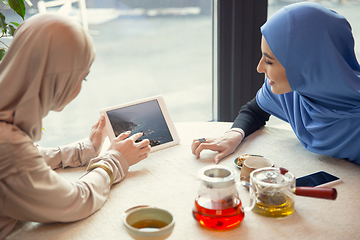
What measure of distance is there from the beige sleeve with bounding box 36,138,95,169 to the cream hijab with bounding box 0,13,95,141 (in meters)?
0.37

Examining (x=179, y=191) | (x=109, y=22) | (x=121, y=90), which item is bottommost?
(x=121, y=90)

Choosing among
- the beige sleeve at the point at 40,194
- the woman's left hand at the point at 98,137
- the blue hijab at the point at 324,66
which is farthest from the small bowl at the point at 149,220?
the blue hijab at the point at 324,66

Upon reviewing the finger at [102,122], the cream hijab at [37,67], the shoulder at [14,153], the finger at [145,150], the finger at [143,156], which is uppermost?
the cream hijab at [37,67]

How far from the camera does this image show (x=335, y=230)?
2.87 feet

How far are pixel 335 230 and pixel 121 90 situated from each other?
5.71 feet

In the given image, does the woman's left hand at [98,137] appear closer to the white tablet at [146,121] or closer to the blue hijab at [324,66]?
the white tablet at [146,121]

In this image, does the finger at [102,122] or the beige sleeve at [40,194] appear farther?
the finger at [102,122]

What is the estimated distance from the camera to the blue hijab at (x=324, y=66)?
1154 millimetres

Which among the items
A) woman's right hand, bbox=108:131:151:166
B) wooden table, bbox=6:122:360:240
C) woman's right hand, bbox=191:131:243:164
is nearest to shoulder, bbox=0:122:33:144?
wooden table, bbox=6:122:360:240

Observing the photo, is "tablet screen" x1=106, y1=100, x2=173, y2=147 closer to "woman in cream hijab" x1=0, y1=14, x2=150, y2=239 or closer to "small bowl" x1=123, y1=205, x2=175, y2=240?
"woman in cream hijab" x1=0, y1=14, x2=150, y2=239

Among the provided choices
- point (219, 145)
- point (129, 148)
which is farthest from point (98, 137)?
point (219, 145)

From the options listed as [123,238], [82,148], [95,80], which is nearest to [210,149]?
[82,148]

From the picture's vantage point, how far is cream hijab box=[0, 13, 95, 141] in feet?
2.73

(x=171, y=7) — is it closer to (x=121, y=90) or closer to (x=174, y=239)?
(x=121, y=90)
